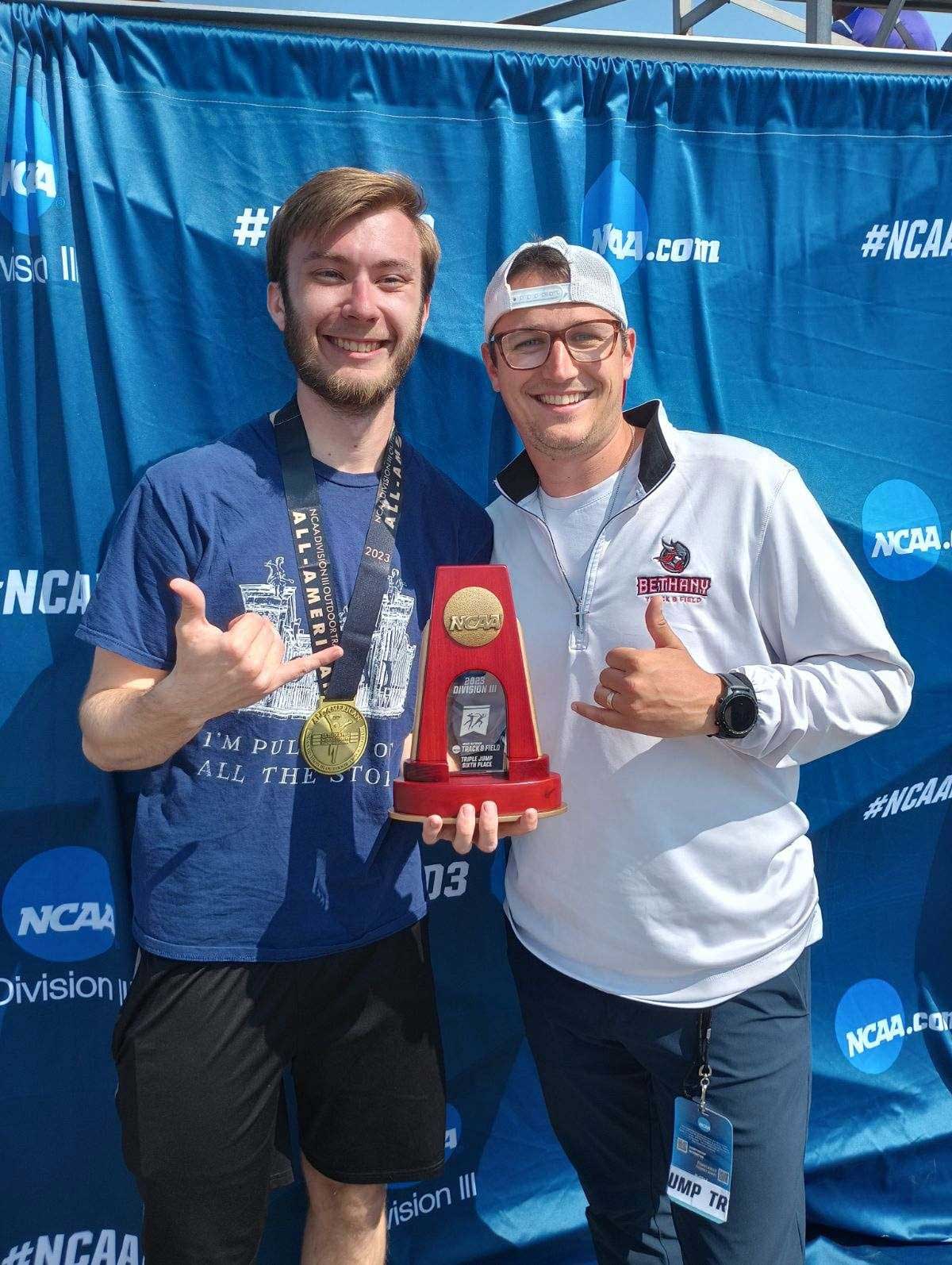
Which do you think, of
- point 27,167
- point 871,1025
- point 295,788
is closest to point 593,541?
point 295,788

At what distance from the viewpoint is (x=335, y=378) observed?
1.86 metres

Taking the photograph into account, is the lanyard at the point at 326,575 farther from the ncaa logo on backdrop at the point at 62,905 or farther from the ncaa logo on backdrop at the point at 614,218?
the ncaa logo on backdrop at the point at 614,218

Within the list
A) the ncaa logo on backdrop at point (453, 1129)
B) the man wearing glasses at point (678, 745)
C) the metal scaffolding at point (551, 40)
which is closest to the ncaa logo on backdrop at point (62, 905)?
the ncaa logo on backdrop at point (453, 1129)

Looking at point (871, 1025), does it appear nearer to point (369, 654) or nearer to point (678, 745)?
point (678, 745)

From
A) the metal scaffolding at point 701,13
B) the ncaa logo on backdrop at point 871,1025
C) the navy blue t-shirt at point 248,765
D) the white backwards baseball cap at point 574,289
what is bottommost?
the ncaa logo on backdrop at point 871,1025

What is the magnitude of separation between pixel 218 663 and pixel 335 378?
0.71m

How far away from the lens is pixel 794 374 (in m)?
2.60

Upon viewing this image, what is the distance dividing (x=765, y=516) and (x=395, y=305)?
86 centimetres

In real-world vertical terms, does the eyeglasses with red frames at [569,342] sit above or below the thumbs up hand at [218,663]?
above

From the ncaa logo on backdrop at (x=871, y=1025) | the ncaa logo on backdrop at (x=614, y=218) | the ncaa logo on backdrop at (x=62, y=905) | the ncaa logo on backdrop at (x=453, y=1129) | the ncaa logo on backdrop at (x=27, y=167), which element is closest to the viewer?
the ncaa logo on backdrop at (x=27, y=167)

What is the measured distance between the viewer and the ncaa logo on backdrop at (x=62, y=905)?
91.5 inches

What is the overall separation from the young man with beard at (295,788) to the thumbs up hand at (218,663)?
10 centimetres

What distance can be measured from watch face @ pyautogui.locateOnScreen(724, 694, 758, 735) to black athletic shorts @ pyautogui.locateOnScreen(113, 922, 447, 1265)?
2.71 ft

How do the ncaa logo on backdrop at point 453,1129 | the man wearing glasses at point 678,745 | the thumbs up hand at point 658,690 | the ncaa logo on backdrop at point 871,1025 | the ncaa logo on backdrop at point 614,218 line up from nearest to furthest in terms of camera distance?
the thumbs up hand at point 658,690
the man wearing glasses at point 678,745
the ncaa logo on backdrop at point 614,218
the ncaa logo on backdrop at point 453,1129
the ncaa logo on backdrop at point 871,1025
